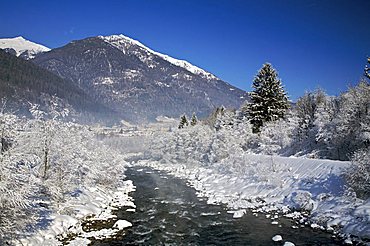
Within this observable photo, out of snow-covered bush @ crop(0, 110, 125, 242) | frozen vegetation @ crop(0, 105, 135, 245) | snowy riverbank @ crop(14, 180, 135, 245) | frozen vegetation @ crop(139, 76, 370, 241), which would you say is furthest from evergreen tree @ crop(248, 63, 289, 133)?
snowy riverbank @ crop(14, 180, 135, 245)

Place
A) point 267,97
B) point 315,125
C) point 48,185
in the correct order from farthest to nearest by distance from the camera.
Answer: point 267,97, point 315,125, point 48,185

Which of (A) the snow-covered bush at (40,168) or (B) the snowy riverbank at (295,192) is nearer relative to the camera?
(A) the snow-covered bush at (40,168)

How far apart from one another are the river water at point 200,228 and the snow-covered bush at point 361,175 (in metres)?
4.76

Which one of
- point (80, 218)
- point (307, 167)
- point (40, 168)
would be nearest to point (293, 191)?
point (307, 167)

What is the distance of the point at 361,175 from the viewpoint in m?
23.3

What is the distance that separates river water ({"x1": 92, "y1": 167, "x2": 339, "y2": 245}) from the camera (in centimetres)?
2045

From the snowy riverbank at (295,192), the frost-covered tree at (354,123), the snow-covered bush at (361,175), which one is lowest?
the snowy riverbank at (295,192)

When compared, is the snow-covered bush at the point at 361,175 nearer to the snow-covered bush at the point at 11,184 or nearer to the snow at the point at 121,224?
the snow at the point at 121,224

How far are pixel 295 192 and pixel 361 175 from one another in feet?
26.7

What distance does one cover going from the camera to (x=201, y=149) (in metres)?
75.8

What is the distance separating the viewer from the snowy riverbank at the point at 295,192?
22.3 metres

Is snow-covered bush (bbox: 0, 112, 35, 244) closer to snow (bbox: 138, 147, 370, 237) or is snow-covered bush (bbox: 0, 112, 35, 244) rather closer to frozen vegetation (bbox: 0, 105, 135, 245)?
frozen vegetation (bbox: 0, 105, 135, 245)

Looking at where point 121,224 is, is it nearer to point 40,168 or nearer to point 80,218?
point 80,218

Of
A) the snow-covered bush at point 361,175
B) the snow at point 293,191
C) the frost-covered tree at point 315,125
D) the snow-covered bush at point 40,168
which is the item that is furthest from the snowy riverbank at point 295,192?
the snow-covered bush at point 40,168
